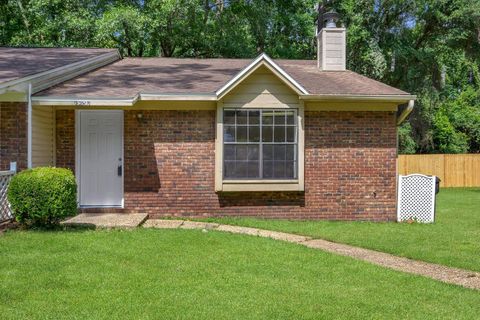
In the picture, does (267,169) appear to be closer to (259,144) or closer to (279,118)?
(259,144)

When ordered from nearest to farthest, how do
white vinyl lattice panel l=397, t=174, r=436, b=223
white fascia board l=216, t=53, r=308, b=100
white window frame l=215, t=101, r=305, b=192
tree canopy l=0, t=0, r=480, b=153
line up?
white fascia board l=216, t=53, r=308, b=100 < white window frame l=215, t=101, r=305, b=192 < white vinyl lattice panel l=397, t=174, r=436, b=223 < tree canopy l=0, t=0, r=480, b=153

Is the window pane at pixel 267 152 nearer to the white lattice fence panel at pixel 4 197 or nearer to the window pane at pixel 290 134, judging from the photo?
the window pane at pixel 290 134

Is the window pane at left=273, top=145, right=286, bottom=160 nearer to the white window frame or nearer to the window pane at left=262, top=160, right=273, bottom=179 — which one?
the window pane at left=262, top=160, right=273, bottom=179

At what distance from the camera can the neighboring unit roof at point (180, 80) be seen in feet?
35.4

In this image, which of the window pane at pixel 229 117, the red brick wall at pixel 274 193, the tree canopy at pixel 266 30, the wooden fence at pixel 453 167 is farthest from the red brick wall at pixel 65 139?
the wooden fence at pixel 453 167

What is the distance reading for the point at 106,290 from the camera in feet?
17.9

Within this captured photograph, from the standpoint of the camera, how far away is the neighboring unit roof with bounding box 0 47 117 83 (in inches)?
408

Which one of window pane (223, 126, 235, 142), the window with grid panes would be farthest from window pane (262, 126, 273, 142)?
window pane (223, 126, 235, 142)

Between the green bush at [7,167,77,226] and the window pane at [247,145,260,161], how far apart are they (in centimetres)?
381

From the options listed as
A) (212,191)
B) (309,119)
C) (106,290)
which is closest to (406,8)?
(309,119)

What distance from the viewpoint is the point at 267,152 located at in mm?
11133

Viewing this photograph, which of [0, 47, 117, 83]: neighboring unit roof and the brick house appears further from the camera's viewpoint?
the brick house

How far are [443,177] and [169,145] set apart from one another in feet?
60.4

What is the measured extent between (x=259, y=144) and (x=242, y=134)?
16.3 inches
